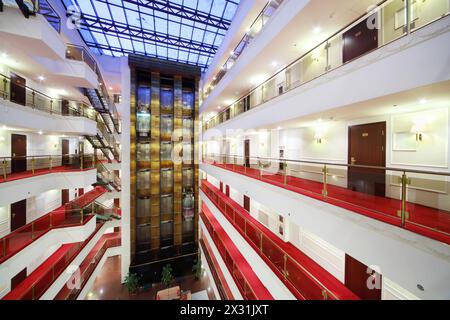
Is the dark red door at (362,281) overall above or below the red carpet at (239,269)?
above

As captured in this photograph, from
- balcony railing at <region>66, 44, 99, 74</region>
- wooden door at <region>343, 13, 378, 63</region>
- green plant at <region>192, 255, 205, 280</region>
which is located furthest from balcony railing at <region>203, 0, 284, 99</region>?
green plant at <region>192, 255, 205, 280</region>

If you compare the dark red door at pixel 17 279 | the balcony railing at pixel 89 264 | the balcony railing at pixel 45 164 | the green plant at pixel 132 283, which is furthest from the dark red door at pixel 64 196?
the green plant at pixel 132 283

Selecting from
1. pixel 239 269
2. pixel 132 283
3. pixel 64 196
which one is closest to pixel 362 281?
pixel 239 269

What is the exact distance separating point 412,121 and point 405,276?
3.79 meters

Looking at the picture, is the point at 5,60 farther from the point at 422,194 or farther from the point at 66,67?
the point at 422,194

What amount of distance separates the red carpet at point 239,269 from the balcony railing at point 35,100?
9.83m

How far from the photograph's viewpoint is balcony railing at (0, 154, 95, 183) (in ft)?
21.7

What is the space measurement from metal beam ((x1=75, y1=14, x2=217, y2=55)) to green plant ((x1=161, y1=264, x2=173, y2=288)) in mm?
16979

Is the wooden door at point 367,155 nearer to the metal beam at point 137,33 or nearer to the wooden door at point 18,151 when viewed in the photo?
the wooden door at point 18,151

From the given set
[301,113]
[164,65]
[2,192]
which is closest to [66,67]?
[2,192]

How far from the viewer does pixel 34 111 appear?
6223 mm

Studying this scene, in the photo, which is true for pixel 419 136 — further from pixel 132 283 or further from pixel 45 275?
pixel 132 283

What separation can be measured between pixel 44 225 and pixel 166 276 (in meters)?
7.29

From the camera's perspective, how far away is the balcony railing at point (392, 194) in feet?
9.15
